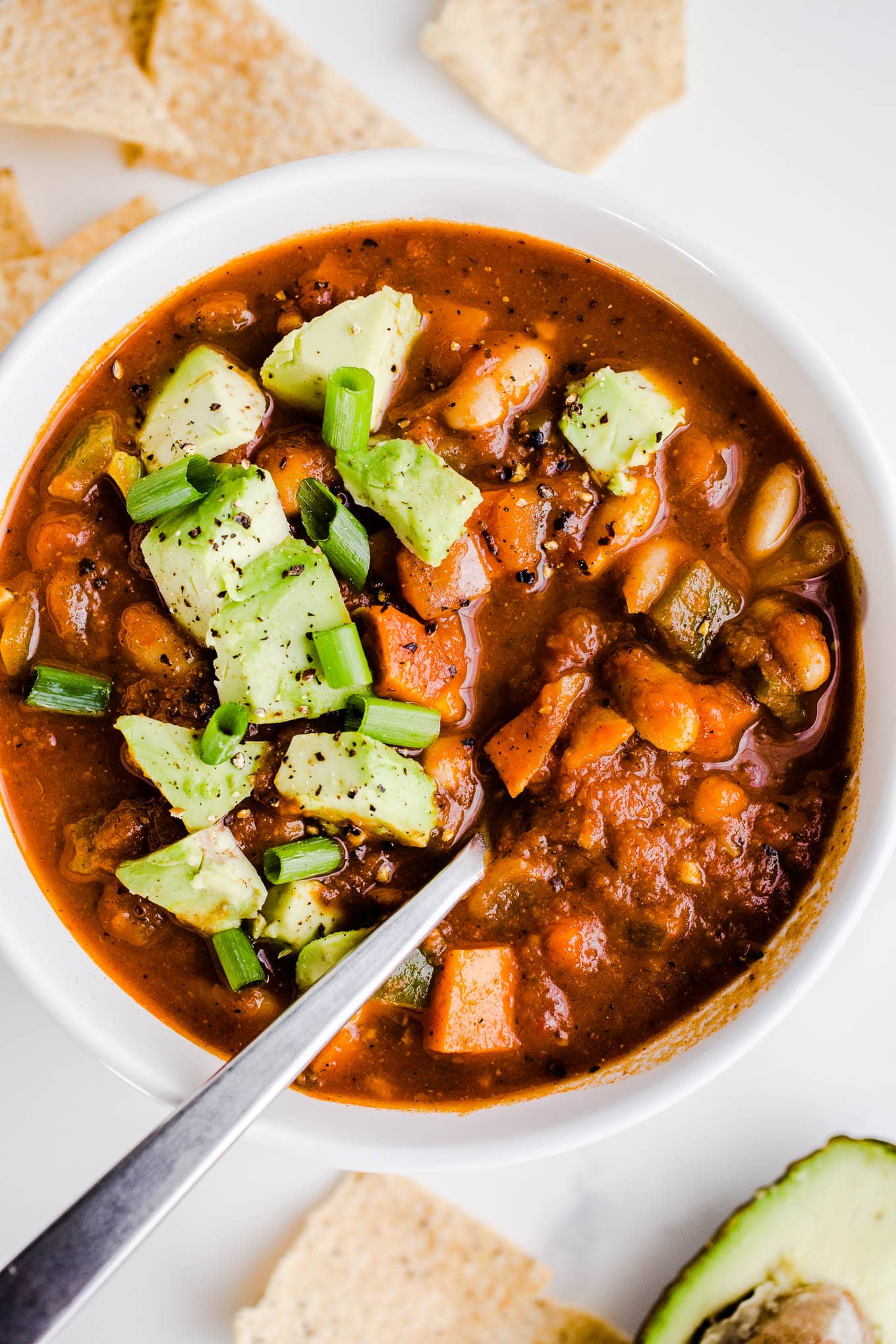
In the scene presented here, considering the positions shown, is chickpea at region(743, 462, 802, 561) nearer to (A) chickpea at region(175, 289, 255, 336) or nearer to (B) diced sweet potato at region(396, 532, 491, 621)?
(B) diced sweet potato at region(396, 532, 491, 621)

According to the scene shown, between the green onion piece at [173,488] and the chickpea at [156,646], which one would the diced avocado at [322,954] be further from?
the green onion piece at [173,488]

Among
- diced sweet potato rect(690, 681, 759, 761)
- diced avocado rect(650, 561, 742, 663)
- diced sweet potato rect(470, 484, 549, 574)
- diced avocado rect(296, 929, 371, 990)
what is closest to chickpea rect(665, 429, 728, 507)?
diced avocado rect(650, 561, 742, 663)

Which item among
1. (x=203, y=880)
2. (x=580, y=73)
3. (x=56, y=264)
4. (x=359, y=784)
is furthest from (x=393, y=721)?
(x=580, y=73)

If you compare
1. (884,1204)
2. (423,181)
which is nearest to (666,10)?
(423,181)

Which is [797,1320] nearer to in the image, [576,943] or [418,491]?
[576,943]

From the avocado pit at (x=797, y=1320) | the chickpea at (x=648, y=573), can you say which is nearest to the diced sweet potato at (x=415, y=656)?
the chickpea at (x=648, y=573)
